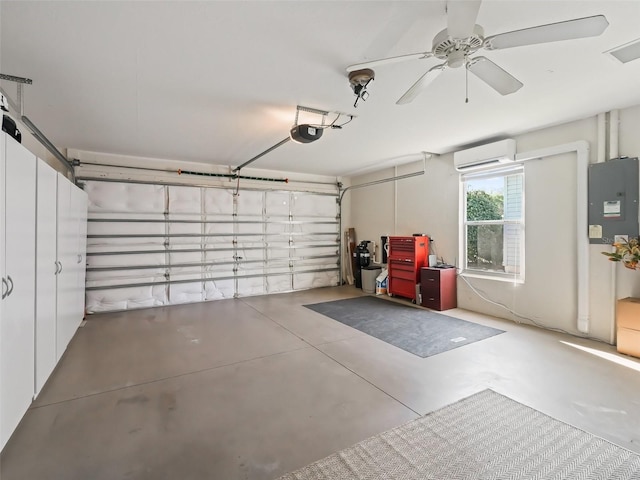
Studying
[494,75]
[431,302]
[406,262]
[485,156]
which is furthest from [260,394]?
[485,156]

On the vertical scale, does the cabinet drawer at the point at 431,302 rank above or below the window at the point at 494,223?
below

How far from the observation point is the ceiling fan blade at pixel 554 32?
1.49 m

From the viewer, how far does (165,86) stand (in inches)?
112

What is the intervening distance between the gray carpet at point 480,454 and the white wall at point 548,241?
7.66ft

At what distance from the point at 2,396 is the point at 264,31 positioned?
8.87ft

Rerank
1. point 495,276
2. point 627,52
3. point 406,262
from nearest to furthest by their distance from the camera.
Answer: point 627,52 < point 495,276 < point 406,262

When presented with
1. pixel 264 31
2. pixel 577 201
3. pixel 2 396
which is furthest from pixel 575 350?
pixel 2 396

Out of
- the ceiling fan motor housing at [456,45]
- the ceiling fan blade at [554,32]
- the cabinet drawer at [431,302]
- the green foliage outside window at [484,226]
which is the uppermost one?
the ceiling fan motor housing at [456,45]

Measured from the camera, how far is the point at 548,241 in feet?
13.6

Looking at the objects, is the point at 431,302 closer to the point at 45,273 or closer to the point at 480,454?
the point at 480,454

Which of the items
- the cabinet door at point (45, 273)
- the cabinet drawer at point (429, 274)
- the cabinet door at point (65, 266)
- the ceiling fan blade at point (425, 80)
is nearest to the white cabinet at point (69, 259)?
the cabinet door at point (65, 266)

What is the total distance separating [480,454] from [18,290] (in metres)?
3.04

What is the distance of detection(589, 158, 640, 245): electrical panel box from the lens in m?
3.36

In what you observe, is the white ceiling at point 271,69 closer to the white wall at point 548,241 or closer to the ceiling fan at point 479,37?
the ceiling fan at point 479,37
